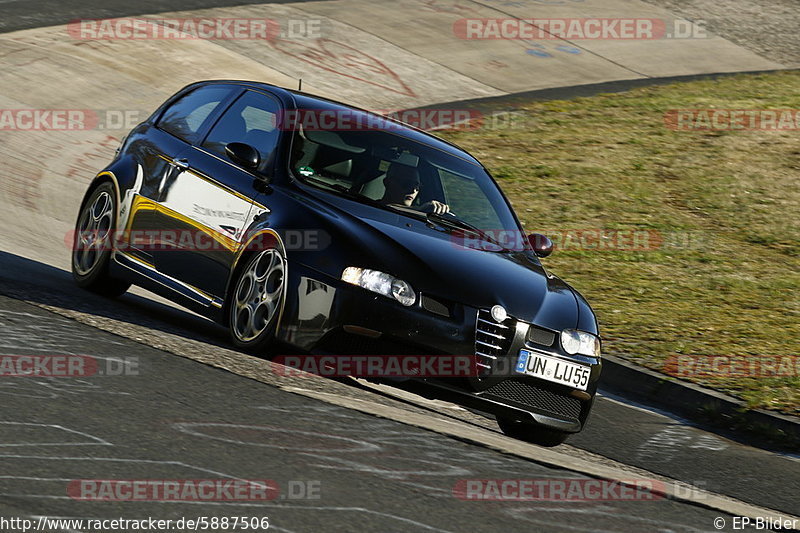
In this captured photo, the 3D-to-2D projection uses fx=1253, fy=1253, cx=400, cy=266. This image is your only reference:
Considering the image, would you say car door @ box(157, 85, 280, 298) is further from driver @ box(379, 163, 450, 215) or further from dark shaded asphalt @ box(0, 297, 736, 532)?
dark shaded asphalt @ box(0, 297, 736, 532)

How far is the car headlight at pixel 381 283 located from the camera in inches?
264

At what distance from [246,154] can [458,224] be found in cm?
A: 140

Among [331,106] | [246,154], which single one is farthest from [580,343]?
[331,106]

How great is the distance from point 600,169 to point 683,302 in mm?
5448

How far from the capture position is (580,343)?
7.23 meters

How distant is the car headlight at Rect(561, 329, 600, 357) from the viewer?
713cm

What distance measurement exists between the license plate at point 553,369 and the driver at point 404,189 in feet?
4.64

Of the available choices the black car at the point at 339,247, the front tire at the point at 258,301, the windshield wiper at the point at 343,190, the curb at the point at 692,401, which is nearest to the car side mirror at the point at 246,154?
the black car at the point at 339,247

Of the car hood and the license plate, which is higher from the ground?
the car hood

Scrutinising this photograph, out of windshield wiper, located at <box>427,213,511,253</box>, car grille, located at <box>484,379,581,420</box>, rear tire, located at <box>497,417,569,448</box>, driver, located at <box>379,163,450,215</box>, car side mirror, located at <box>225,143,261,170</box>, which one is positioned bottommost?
rear tire, located at <box>497,417,569,448</box>

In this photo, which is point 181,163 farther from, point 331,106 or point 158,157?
point 331,106

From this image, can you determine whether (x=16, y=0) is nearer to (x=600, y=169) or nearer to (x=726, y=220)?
(x=600, y=169)

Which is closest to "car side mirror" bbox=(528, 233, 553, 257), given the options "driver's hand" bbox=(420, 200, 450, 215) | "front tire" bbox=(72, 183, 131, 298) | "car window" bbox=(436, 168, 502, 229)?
"car window" bbox=(436, 168, 502, 229)

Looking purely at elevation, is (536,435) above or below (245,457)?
below
